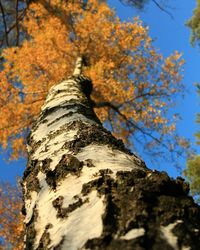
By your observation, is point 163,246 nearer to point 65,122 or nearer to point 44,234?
point 44,234

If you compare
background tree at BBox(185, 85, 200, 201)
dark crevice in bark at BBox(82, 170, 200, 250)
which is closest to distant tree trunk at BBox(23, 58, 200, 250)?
dark crevice in bark at BBox(82, 170, 200, 250)

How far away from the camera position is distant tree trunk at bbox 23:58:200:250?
93 centimetres

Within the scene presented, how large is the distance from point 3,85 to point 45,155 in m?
8.91

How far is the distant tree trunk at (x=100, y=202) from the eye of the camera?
93cm

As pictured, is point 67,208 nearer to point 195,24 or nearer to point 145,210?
point 145,210

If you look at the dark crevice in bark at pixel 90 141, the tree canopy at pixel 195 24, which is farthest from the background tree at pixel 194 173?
the dark crevice in bark at pixel 90 141

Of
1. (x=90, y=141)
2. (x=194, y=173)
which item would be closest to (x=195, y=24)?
(x=194, y=173)

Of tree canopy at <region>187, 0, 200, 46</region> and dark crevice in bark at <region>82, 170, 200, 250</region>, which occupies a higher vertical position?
tree canopy at <region>187, 0, 200, 46</region>

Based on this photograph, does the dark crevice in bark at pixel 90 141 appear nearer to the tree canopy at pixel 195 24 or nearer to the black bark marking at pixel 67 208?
the black bark marking at pixel 67 208

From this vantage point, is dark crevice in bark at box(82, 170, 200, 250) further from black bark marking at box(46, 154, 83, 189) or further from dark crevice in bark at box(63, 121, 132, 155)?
dark crevice in bark at box(63, 121, 132, 155)

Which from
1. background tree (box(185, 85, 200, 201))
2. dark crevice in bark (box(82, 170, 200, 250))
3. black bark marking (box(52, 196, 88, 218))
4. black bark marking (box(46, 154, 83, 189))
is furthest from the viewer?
background tree (box(185, 85, 200, 201))

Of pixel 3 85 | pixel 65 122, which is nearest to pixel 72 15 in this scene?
pixel 3 85

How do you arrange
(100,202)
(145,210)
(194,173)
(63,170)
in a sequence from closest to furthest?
(145,210), (100,202), (63,170), (194,173)

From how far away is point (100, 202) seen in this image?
113 centimetres
